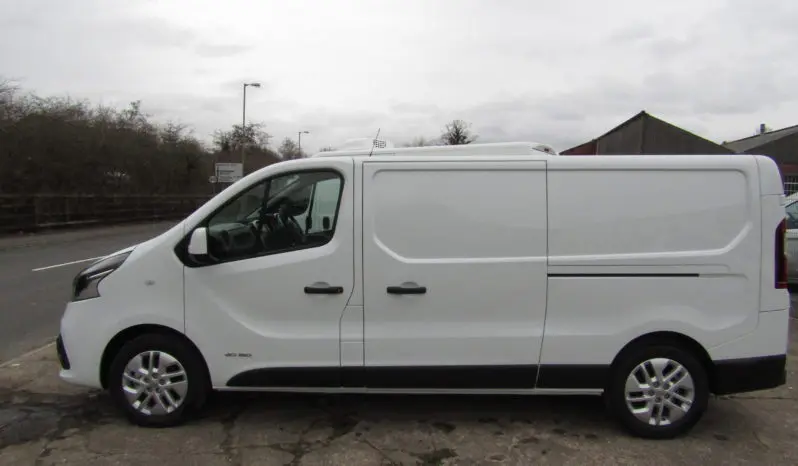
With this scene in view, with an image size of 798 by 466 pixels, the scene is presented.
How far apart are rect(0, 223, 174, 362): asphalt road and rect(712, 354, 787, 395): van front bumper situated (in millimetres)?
6336

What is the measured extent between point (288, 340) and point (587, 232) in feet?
7.03

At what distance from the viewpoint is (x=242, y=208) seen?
398cm

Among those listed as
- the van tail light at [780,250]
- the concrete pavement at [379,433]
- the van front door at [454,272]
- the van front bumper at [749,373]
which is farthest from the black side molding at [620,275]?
the concrete pavement at [379,433]

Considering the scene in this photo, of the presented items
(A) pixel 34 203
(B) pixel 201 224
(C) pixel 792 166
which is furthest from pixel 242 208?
(C) pixel 792 166

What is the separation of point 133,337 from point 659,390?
362 cm

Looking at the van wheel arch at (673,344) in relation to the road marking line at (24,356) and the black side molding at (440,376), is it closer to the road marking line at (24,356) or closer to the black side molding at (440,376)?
the black side molding at (440,376)

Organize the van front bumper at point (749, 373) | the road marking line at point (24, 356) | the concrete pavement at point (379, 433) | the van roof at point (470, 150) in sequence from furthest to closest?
the road marking line at point (24, 356)
the van roof at point (470, 150)
the van front bumper at point (749, 373)
the concrete pavement at point (379, 433)

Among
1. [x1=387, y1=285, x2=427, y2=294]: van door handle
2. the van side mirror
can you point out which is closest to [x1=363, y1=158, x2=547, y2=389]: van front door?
[x1=387, y1=285, x2=427, y2=294]: van door handle

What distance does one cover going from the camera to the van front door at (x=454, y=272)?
3.75 meters

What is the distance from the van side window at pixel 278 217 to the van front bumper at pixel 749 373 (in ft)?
9.24

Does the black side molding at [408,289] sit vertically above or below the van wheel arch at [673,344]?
above

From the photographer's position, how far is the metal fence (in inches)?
782

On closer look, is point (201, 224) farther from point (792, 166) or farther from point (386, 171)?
point (792, 166)

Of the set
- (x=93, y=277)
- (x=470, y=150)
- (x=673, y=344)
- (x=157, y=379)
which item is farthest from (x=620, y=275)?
(x=93, y=277)
